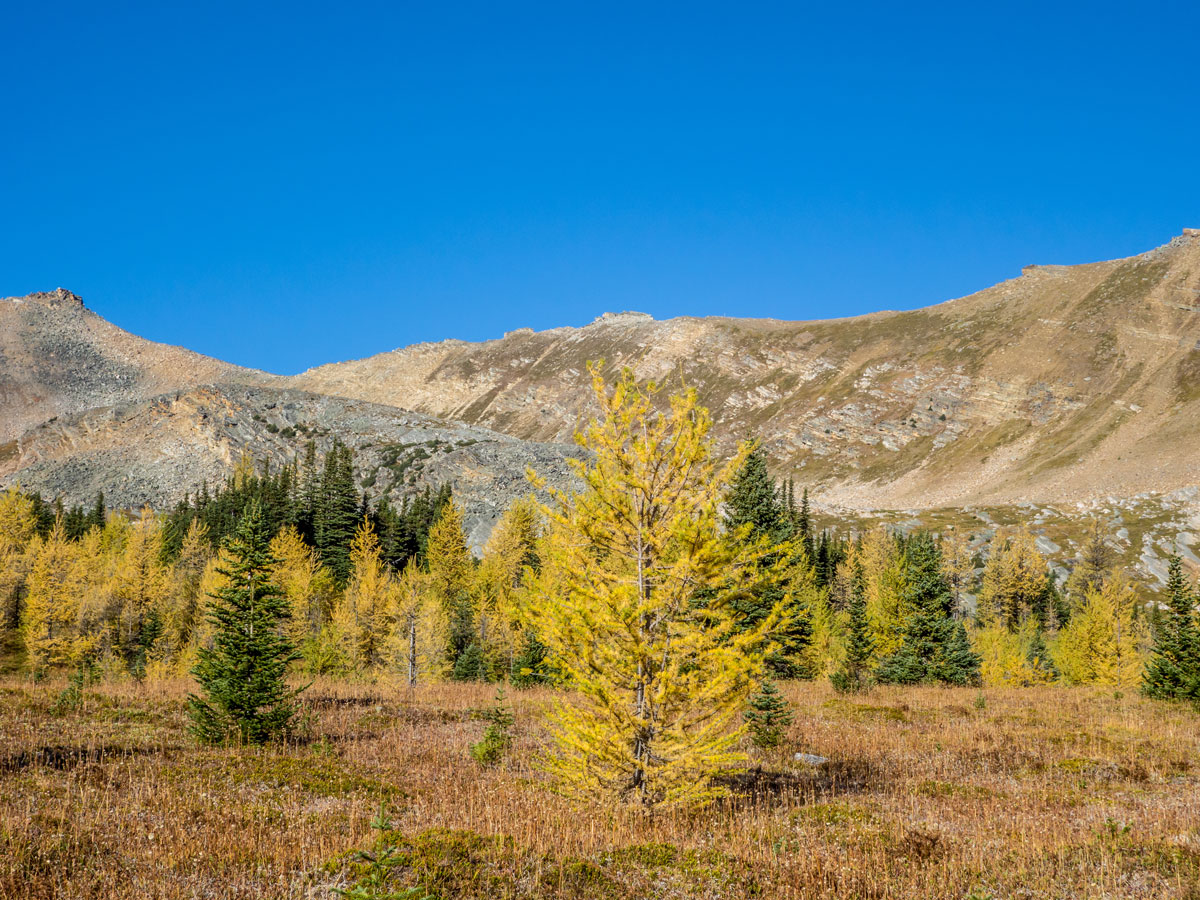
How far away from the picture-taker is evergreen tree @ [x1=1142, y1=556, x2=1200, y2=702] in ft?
87.2

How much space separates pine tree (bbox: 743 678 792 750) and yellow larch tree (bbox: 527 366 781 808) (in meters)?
7.35

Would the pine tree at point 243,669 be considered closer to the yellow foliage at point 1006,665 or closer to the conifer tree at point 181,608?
the conifer tree at point 181,608

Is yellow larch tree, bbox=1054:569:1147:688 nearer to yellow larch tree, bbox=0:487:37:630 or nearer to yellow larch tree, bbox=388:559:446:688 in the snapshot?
yellow larch tree, bbox=388:559:446:688

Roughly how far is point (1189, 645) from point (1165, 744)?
11785 millimetres

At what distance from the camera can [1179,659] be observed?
27.4 m

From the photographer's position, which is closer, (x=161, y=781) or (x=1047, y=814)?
(x=1047, y=814)

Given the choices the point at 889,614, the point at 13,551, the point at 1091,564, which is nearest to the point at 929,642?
the point at 889,614

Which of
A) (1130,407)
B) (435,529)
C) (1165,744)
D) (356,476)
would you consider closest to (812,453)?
(1130,407)

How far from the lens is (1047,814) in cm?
1112

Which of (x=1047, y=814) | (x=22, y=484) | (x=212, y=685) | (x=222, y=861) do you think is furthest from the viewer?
(x=22, y=484)

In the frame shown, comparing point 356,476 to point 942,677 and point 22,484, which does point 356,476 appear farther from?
point 942,677

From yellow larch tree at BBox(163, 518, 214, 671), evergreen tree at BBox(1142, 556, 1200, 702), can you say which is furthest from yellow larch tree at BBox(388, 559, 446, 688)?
evergreen tree at BBox(1142, 556, 1200, 702)

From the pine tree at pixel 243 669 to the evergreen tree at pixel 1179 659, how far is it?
30544 mm

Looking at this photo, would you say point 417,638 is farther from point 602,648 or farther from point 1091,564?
point 1091,564
